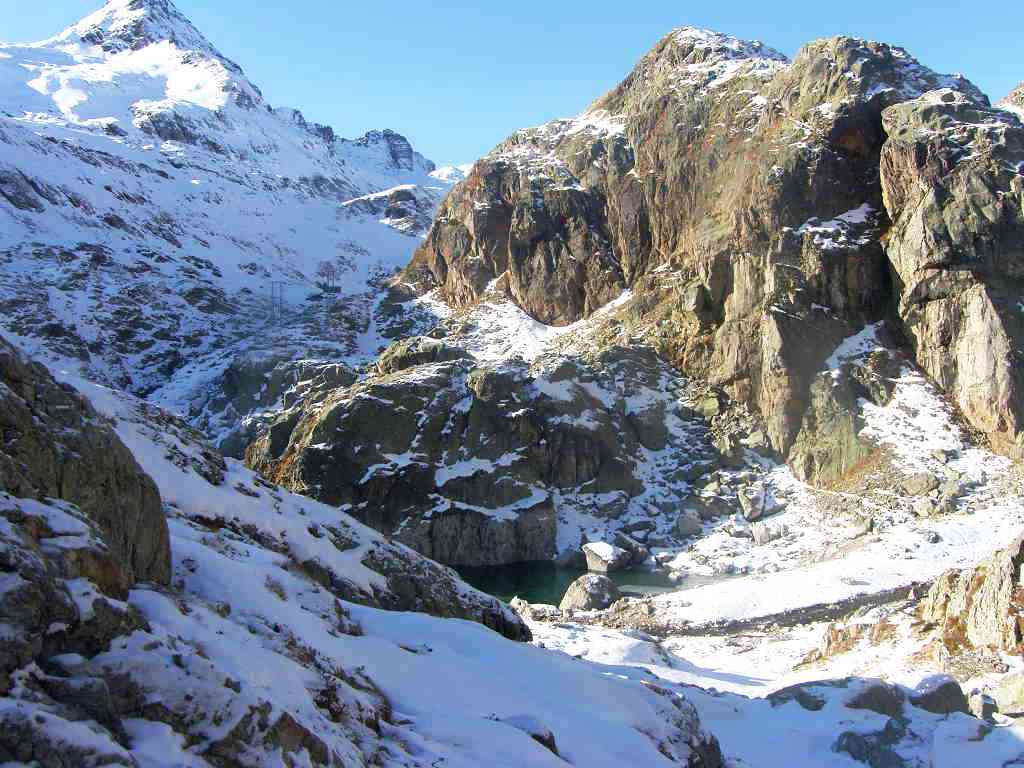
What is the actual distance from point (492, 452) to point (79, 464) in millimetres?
55544

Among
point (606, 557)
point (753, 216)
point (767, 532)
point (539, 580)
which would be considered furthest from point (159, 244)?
point (767, 532)

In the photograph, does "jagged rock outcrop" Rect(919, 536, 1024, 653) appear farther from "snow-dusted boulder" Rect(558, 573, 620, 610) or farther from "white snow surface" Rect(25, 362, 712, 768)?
"snow-dusted boulder" Rect(558, 573, 620, 610)

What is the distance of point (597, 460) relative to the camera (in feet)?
222

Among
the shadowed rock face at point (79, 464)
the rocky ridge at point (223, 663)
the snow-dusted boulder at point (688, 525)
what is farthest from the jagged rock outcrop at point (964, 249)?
the shadowed rock face at point (79, 464)

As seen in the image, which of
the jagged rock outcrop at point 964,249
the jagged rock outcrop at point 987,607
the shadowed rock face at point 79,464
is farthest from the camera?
the jagged rock outcrop at point 964,249

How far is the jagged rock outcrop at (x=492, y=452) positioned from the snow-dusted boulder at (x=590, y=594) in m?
13.0

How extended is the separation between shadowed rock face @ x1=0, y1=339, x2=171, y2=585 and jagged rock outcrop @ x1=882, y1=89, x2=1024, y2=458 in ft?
A: 200

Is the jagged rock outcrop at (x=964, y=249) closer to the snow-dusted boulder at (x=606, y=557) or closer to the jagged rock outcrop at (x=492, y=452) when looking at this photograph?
the jagged rock outcrop at (x=492, y=452)

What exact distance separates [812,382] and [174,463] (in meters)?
56.3

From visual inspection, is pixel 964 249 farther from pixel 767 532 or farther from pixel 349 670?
pixel 349 670

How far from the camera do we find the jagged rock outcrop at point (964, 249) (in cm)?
6025

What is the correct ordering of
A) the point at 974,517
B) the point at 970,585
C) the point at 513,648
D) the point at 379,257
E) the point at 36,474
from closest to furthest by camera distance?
the point at 36,474
the point at 513,648
the point at 970,585
the point at 974,517
the point at 379,257

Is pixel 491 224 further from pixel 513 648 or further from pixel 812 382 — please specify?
pixel 513 648

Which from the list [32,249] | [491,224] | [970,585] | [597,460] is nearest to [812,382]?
[597,460]
